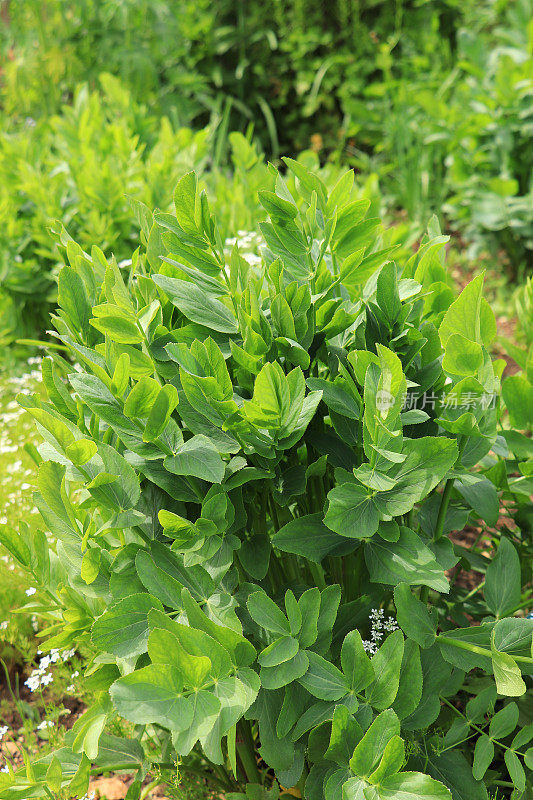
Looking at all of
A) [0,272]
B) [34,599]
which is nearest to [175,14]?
[0,272]

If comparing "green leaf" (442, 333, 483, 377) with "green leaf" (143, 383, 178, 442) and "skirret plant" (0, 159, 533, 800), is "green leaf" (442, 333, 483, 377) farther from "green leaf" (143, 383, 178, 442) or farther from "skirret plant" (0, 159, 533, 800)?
"green leaf" (143, 383, 178, 442)

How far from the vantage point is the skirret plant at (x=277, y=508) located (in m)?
0.99

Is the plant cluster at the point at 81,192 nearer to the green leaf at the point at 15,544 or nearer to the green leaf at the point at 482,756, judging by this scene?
the green leaf at the point at 15,544

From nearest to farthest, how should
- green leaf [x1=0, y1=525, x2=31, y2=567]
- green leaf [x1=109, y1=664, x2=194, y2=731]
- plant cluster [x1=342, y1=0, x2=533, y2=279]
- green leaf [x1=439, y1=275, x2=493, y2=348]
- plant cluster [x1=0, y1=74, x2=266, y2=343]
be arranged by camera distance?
green leaf [x1=109, y1=664, x2=194, y2=731], green leaf [x1=439, y1=275, x2=493, y2=348], green leaf [x1=0, y1=525, x2=31, y2=567], plant cluster [x1=0, y1=74, x2=266, y2=343], plant cluster [x1=342, y1=0, x2=533, y2=279]

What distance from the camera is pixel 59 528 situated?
1.17 m

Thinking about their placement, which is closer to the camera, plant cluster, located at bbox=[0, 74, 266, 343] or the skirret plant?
the skirret plant

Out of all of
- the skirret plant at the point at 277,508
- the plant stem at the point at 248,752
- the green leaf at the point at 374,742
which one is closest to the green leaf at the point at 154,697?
the skirret plant at the point at 277,508

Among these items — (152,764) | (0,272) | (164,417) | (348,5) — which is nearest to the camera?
(164,417)

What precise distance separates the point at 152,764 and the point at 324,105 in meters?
4.96

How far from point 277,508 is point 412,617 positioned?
0.30 metres

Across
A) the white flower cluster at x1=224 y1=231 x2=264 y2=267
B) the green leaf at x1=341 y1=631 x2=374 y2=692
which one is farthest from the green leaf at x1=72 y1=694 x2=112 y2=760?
the white flower cluster at x1=224 y1=231 x2=264 y2=267

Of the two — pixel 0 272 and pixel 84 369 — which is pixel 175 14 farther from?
pixel 84 369

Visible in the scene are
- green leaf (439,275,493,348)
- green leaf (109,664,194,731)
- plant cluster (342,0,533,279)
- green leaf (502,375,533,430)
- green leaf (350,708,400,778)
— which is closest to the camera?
green leaf (109,664,194,731)

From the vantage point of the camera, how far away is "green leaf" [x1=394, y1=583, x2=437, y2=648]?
107 cm
